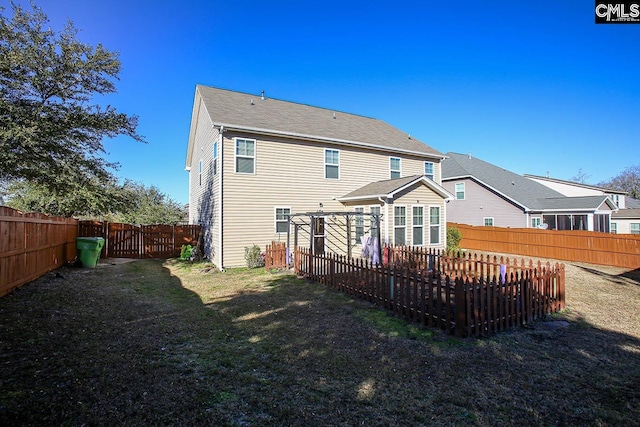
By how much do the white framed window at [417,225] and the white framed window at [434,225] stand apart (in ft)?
1.93

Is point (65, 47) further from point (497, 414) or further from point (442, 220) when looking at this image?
point (442, 220)

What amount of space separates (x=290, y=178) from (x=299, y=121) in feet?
11.5

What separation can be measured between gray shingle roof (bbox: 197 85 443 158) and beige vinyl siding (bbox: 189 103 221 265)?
947 millimetres

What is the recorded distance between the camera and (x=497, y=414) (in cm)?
330

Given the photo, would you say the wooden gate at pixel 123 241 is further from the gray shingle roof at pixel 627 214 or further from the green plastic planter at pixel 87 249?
the gray shingle roof at pixel 627 214

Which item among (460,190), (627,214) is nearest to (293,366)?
(460,190)

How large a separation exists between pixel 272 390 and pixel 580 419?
3.29 m

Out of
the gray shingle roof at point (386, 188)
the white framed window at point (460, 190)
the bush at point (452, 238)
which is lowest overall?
the bush at point (452, 238)

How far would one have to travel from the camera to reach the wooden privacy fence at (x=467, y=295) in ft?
18.4

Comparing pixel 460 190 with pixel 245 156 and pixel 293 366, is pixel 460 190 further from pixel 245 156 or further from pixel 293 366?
pixel 293 366

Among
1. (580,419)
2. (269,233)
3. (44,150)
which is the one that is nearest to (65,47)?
(44,150)

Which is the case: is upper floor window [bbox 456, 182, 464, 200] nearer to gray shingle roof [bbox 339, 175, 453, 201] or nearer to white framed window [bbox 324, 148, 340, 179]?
gray shingle roof [bbox 339, 175, 453, 201]

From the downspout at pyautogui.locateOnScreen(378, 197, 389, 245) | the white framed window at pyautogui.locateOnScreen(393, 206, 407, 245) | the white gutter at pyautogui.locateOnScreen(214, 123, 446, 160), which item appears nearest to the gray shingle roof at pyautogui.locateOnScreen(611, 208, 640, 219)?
the white gutter at pyautogui.locateOnScreen(214, 123, 446, 160)

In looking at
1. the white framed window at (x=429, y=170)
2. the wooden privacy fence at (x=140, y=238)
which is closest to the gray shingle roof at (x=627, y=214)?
the white framed window at (x=429, y=170)
